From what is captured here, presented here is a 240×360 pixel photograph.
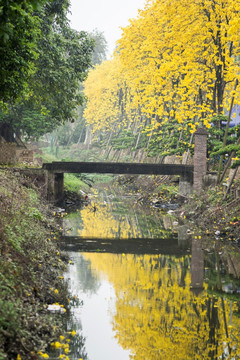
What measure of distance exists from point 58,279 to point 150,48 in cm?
2080

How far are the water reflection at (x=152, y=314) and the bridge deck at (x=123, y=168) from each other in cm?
1600

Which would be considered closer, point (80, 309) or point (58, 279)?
point (80, 309)

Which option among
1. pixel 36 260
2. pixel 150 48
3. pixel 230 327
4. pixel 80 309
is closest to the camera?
pixel 230 327

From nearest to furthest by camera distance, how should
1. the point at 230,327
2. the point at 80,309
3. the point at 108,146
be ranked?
the point at 230,327, the point at 80,309, the point at 108,146

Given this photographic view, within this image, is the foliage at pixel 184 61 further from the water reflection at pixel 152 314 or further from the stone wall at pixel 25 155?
the water reflection at pixel 152 314

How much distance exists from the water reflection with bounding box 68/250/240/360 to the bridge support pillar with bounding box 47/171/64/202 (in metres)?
15.9

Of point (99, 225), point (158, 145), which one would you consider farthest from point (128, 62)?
point (99, 225)

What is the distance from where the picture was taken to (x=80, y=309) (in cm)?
957

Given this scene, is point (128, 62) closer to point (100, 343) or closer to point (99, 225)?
point (99, 225)

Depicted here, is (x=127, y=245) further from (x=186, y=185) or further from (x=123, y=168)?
(x=186, y=185)

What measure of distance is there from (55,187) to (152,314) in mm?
21461

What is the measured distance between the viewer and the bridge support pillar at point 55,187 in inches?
1158

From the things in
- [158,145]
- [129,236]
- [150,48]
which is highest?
[150,48]

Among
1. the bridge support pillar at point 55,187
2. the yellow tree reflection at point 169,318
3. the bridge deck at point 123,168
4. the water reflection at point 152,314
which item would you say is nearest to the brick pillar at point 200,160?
the bridge deck at point 123,168
